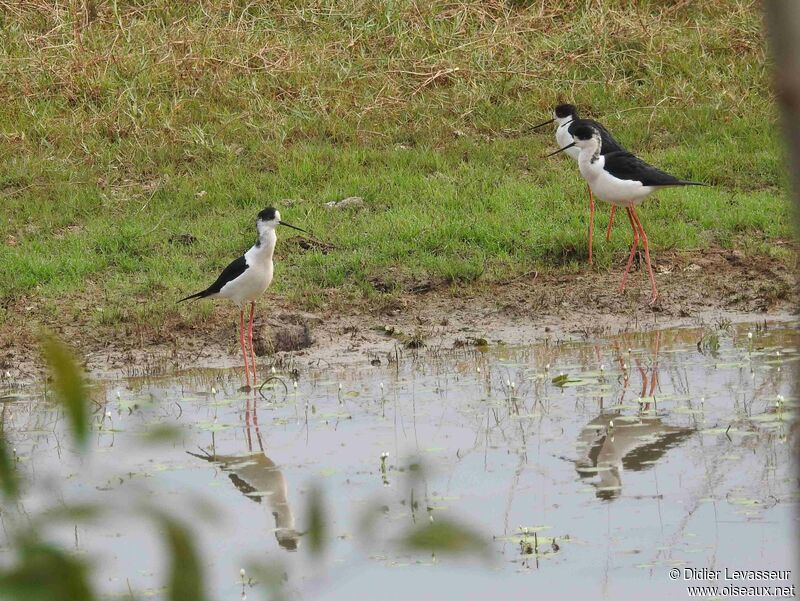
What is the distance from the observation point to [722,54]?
11.8m

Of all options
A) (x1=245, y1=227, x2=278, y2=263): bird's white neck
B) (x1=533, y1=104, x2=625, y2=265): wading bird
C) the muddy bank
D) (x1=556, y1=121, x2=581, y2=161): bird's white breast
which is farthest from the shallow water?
(x1=556, y1=121, x2=581, y2=161): bird's white breast

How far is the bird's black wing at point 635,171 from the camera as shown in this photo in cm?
838

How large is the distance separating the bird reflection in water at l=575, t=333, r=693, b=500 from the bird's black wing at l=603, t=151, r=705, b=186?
2374 millimetres

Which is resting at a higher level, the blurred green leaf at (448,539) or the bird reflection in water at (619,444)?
the blurred green leaf at (448,539)

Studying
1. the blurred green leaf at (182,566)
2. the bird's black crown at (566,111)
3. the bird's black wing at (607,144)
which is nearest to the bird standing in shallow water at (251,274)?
the bird's black wing at (607,144)

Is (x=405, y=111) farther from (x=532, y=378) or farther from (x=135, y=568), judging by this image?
(x=135, y=568)

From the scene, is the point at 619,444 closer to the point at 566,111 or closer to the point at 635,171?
the point at 635,171

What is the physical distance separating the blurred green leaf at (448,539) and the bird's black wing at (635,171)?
746 cm

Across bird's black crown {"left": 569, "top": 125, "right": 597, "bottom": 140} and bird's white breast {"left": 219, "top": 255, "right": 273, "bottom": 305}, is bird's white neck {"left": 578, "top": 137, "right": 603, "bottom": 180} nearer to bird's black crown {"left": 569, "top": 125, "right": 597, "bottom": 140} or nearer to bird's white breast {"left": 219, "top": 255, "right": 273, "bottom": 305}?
bird's black crown {"left": 569, "top": 125, "right": 597, "bottom": 140}

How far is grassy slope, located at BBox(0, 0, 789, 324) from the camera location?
8805mm

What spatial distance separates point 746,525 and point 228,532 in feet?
6.11

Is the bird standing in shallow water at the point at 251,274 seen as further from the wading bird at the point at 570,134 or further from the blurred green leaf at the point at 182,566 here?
the blurred green leaf at the point at 182,566

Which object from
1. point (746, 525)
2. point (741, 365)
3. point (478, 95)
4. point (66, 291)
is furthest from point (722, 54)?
point (746, 525)

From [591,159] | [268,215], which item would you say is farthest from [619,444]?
[591,159]
